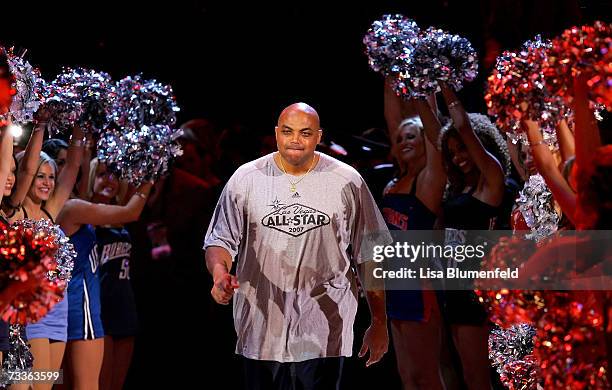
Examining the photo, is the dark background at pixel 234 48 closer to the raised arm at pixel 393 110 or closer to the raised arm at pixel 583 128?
the raised arm at pixel 393 110

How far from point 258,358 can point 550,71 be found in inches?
77.8

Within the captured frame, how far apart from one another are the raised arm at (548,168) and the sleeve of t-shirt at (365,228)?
3.71 feet

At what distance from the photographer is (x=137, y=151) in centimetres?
608

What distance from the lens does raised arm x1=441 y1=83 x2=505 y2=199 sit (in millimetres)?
5832

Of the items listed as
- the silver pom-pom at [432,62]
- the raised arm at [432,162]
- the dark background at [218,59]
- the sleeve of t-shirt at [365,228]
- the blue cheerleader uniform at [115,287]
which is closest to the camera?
the sleeve of t-shirt at [365,228]

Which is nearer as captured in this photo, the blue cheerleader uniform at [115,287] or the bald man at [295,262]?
the bald man at [295,262]

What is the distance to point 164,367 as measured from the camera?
8.01 m

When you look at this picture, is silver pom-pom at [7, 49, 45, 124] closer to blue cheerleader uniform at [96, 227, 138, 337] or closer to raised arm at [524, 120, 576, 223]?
blue cheerleader uniform at [96, 227, 138, 337]

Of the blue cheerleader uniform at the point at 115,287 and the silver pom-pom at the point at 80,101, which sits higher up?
the silver pom-pom at the point at 80,101

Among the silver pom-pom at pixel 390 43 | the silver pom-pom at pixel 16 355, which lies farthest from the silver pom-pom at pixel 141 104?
the silver pom-pom at pixel 16 355

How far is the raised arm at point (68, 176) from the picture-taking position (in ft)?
19.1

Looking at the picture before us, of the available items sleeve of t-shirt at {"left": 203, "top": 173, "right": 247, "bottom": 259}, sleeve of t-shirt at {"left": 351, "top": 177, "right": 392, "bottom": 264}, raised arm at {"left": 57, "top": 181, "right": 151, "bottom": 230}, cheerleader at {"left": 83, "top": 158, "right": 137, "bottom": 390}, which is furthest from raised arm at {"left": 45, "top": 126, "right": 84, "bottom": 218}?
sleeve of t-shirt at {"left": 351, "top": 177, "right": 392, "bottom": 264}

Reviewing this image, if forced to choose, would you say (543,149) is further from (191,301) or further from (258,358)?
(191,301)

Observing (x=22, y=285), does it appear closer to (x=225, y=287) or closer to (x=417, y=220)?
(x=225, y=287)
